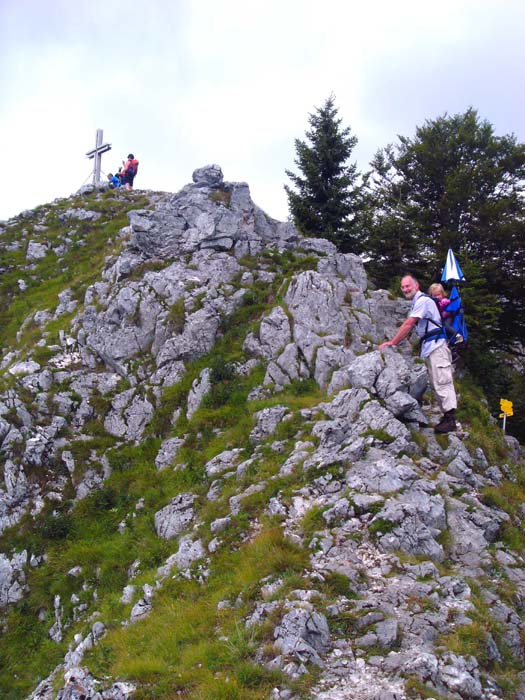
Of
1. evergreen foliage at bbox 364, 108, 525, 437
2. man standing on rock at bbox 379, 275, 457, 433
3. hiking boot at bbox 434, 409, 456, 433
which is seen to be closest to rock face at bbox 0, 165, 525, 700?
hiking boot at bbox 434, 409, 456, 433

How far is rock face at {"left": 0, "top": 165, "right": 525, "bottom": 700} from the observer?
6.94m

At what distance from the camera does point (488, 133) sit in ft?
70.0

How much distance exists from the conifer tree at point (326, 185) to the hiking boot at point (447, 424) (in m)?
11.8

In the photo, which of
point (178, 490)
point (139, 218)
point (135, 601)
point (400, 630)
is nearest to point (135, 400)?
point (178, 490)

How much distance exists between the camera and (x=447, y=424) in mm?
10773

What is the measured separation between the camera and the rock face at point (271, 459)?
6941 mm

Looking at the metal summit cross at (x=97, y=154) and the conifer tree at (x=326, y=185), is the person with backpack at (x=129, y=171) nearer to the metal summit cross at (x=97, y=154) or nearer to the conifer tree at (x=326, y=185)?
the metal summit cross at (x=97, y=154)

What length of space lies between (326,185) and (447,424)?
1424cm

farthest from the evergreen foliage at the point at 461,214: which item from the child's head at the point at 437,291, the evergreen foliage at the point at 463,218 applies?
the child's head at the point at 437,291

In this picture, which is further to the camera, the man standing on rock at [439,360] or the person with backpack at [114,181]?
the person with backpack at [114,181]

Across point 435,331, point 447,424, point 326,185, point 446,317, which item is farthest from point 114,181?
point 447,424

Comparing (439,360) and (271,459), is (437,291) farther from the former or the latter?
(271,459)

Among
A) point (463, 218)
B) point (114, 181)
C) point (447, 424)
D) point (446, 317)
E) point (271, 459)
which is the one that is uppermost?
point (114, 181)

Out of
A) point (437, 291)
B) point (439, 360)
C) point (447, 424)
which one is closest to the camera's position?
point (447, 424)
